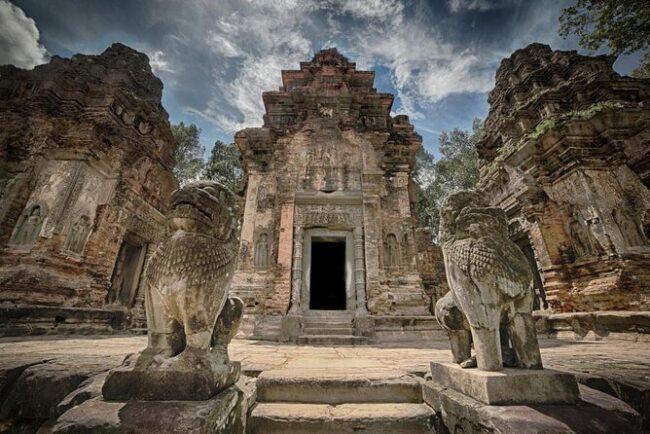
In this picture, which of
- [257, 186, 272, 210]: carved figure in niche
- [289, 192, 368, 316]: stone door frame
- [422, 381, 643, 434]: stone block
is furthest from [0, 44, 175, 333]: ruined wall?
[422, 381, 643, 434]: stone block

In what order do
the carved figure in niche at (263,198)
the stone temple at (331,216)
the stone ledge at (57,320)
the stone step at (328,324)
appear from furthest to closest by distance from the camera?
the carved figure in niche at (263,198) < the stone temple at (331,216) < the stone step at (328,324) < the stone ledge at (57,320)

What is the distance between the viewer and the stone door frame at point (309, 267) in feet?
24.9

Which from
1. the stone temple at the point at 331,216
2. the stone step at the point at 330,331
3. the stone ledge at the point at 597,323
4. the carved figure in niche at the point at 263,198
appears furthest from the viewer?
the carved figure in niche at the point at 263,198

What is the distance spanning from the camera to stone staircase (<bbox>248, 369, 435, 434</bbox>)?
1988mm

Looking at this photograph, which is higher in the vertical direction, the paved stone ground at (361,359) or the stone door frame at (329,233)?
the stone door frame at (329,233)

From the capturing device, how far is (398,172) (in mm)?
9578

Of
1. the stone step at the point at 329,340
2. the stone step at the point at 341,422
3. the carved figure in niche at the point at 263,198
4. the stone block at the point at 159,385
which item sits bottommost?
the stone step at the point at 341,422

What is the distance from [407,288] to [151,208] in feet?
33.1

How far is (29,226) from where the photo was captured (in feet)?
23.0

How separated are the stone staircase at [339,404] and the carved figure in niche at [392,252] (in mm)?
5701

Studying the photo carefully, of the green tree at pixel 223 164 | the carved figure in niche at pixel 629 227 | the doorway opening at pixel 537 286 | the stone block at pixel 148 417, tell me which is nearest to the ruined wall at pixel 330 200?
the doorway opening at pixel 537 286

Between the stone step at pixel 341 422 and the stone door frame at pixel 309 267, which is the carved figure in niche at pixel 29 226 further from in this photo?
the stone step at pixel 341 422

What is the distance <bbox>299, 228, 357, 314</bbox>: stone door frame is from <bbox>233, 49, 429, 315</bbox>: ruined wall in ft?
0.51

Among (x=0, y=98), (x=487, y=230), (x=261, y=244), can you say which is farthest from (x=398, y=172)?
(x=0, y=98)
